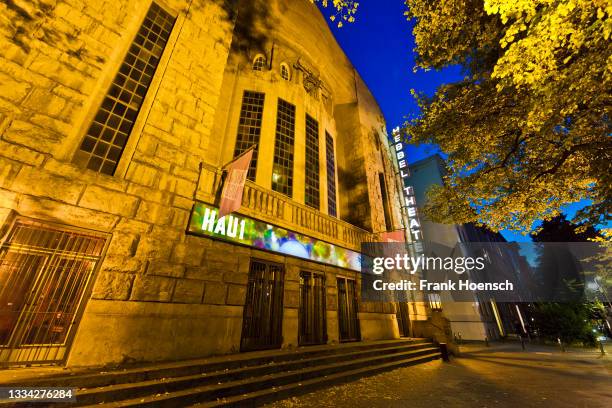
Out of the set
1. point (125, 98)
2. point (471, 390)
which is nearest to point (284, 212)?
point (125, 98)

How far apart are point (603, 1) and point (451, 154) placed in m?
7.38

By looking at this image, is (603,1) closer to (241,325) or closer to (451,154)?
(451,154)

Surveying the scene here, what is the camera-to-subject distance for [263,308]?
8859 millimetres

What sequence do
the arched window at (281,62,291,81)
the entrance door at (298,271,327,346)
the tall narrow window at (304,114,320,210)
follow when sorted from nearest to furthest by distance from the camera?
the entrance door at (298,271,327,346), the tall narrow window at (304,114,320,210), the arched window at (281,62,291,81)

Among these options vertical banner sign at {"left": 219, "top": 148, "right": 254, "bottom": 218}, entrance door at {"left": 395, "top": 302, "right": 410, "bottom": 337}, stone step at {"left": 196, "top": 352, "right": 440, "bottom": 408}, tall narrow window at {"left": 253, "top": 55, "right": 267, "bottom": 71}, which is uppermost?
tall narrow window at {"left": 253, "top": 55, "right": 267, "bottom": 71}

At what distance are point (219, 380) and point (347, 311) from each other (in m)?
7.95

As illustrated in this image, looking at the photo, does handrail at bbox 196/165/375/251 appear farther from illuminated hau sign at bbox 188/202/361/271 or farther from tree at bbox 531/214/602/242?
tree at bbox 531/214/602/242

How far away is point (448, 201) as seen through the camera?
498 inches

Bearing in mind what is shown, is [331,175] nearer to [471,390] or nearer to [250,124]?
[250,124]

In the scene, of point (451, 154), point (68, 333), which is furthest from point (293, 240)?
point (451, 154)

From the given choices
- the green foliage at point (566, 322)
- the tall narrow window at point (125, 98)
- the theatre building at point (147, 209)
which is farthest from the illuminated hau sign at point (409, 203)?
the tall narrow window at point (125, 98)

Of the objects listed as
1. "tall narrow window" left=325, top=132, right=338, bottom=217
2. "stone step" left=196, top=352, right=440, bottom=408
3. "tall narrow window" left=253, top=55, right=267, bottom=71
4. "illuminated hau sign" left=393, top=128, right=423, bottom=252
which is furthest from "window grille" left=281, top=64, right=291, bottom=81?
"stone step" left=196, top=352, right=440, bottom=408

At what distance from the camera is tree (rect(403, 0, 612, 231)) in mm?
5586

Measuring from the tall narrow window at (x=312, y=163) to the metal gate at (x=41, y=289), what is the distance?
31.2ft
